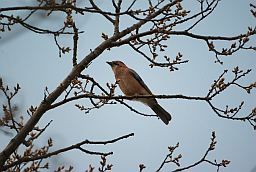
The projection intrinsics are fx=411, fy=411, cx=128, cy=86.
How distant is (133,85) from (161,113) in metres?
0.71

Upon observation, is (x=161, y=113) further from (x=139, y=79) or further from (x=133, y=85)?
(x=139, y=79)

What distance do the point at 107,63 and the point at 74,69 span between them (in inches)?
114

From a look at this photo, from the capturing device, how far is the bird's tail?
6.27m

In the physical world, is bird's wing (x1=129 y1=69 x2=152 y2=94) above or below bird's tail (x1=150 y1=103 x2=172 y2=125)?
above

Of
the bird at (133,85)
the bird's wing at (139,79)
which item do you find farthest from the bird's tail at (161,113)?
the bird's wing at (139,79)

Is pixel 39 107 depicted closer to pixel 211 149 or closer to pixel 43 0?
pixel 43 0

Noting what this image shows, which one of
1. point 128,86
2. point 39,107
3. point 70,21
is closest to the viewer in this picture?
point 39,107

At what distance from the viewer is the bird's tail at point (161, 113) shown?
6273 mm

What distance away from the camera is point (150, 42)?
4.60m

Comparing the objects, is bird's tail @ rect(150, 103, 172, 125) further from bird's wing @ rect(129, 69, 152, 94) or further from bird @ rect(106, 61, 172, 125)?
bird's wing @ rect(129, 69, 152, 94)

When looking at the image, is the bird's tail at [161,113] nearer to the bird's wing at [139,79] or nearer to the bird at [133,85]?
the bird at [133,85]

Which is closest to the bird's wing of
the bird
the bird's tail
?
the bird

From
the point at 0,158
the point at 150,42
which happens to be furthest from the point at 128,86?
the point at 0,158

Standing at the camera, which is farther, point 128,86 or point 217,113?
point 128,86
